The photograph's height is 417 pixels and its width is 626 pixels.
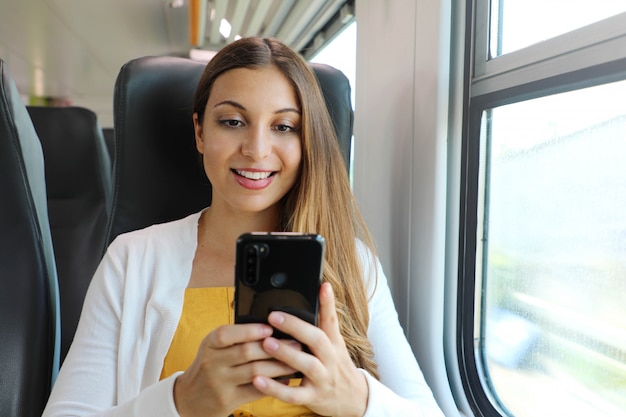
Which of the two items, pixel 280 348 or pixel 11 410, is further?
pixel 11 410

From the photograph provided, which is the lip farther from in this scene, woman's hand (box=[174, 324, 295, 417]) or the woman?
woman's hand (box=[174, 324, 295, 417])

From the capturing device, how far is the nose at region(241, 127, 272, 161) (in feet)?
3.66

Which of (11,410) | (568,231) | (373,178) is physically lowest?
(11,410)

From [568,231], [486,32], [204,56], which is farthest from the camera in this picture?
[204,56]

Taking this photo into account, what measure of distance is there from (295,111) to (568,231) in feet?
1.96

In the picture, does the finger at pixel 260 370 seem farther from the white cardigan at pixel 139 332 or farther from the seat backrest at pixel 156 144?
the seat backrest at pixel 156 144

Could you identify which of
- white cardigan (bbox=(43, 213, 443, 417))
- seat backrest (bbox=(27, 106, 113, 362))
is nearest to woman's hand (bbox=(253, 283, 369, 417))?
white cardigan (bbox=(43, 213, 443, 417))

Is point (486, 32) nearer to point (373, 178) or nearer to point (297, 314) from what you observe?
point (373, 178)

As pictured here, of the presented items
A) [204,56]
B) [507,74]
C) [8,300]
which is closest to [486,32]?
[507,74]

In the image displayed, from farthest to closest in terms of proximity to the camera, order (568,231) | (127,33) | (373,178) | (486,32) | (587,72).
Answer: (127,33) → (373,178) → (486,32) → (568,231) → (587,72)

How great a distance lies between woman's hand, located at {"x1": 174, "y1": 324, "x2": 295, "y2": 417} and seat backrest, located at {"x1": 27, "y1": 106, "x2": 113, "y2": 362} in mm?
1442

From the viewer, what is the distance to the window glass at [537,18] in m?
0.93

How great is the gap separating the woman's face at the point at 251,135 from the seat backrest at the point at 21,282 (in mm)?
418

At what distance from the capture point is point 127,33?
5.45 metres
